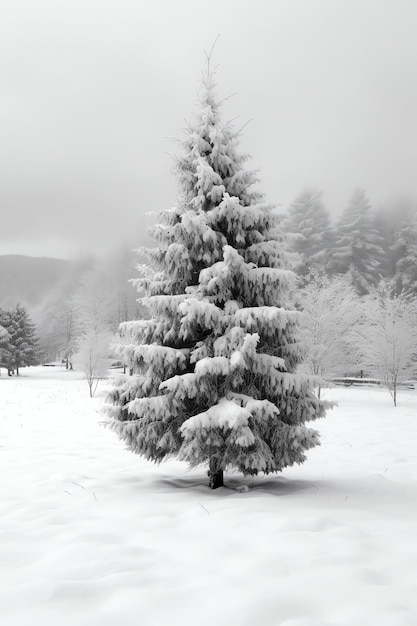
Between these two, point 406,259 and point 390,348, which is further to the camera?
point 406,259

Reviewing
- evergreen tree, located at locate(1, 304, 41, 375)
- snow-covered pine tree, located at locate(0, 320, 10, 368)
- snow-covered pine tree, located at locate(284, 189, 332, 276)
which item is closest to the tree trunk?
snow-covered pine tree, located at locate(284, 189, 332, 276)

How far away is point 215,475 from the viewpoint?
637 centimetres

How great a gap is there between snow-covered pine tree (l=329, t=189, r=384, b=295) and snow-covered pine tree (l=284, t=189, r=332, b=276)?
48.7 inches

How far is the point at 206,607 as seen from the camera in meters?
2.84

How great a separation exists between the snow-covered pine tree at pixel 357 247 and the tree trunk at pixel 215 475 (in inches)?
1426

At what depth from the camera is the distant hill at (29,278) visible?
480ft

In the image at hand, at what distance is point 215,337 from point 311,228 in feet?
129

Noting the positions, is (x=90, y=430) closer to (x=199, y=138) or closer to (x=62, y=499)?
(x=62, y=499)

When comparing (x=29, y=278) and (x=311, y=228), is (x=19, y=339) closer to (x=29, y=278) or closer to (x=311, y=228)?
(x=311, y=228)

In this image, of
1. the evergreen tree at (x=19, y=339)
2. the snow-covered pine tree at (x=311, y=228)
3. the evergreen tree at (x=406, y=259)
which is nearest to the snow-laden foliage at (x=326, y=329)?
the evergreen tree at (x=406, y=259)

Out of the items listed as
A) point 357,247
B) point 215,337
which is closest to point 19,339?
point 357,247

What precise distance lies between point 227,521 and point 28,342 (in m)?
48.6

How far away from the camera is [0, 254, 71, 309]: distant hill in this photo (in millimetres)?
146250

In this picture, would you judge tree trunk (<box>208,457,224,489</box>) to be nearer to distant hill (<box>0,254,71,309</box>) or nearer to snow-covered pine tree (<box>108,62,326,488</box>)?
snow-covered pine tree (<box>108,62,326,488</box>)
